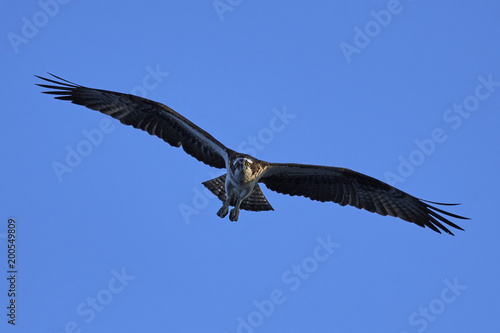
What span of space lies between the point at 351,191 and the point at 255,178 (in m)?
Result: 2.11

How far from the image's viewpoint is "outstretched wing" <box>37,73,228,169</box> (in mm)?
13938

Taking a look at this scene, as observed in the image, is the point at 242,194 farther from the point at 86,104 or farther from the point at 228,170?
the point at 86,104

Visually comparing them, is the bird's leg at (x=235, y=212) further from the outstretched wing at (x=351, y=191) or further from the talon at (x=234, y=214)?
the outstretched wing at (x=351, y=191)

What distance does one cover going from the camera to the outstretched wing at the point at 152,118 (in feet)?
45.7

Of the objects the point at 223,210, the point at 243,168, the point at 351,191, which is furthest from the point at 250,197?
the point at 351,191

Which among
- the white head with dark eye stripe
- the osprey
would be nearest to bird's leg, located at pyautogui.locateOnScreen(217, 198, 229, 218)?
the osprey

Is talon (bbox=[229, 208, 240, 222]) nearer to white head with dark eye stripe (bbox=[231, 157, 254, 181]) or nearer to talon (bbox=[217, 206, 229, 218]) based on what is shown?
talon (bbox=[217, 206, 229, 218])

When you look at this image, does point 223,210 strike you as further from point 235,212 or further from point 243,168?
point 243,168

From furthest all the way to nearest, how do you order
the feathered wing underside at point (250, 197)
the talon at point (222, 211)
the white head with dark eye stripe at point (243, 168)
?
1. the feathered wing underside at point (250, 197)
2. the talon at point (222, 211)
3. the white head with dark eye stripe at point (243, 168)

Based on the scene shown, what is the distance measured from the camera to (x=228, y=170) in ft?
44.6

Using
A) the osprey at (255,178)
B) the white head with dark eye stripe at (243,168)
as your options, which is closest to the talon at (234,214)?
the osprey at (255,178)

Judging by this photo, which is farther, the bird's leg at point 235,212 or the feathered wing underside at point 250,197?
the feathered wing underside at point 250,197

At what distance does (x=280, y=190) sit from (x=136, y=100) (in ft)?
10.7

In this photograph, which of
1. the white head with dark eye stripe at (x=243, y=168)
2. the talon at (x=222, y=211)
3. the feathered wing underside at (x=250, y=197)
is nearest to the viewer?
the white head with dark eye stripe at (x=243, y=168)
